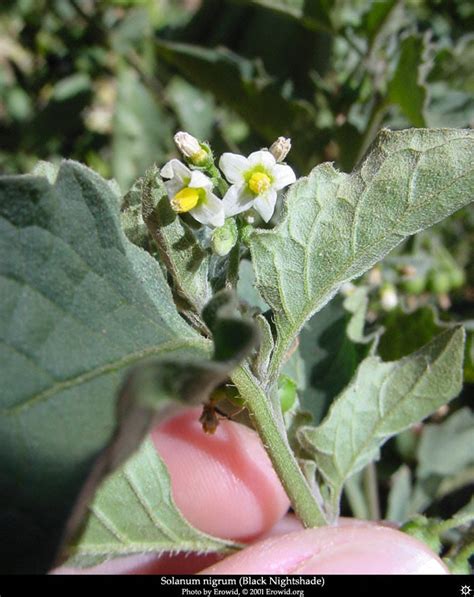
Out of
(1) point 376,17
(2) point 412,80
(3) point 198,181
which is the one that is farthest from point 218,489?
(1) point 376,17

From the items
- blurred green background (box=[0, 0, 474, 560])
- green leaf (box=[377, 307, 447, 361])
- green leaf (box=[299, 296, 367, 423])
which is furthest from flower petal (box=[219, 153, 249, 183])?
green leaf (box=[377, 307, 447, 361])

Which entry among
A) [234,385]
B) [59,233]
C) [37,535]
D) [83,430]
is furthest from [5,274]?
[234,385]

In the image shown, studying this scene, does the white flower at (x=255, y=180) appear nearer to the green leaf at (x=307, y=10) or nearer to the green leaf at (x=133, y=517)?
the green leaf at (x=133, y=517)

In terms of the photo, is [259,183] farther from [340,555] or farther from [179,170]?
[340,555]

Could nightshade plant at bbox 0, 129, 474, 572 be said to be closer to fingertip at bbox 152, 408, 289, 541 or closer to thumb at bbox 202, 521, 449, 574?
thumb at bbox 202, 521, 449, 574

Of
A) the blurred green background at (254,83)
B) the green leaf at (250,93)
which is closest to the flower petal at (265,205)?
the blurred green background at (254,83)

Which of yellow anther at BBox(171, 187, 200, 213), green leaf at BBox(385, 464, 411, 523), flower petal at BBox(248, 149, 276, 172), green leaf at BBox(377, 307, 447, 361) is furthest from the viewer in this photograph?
green leaf at BBox(385, 464, 411, 523)
